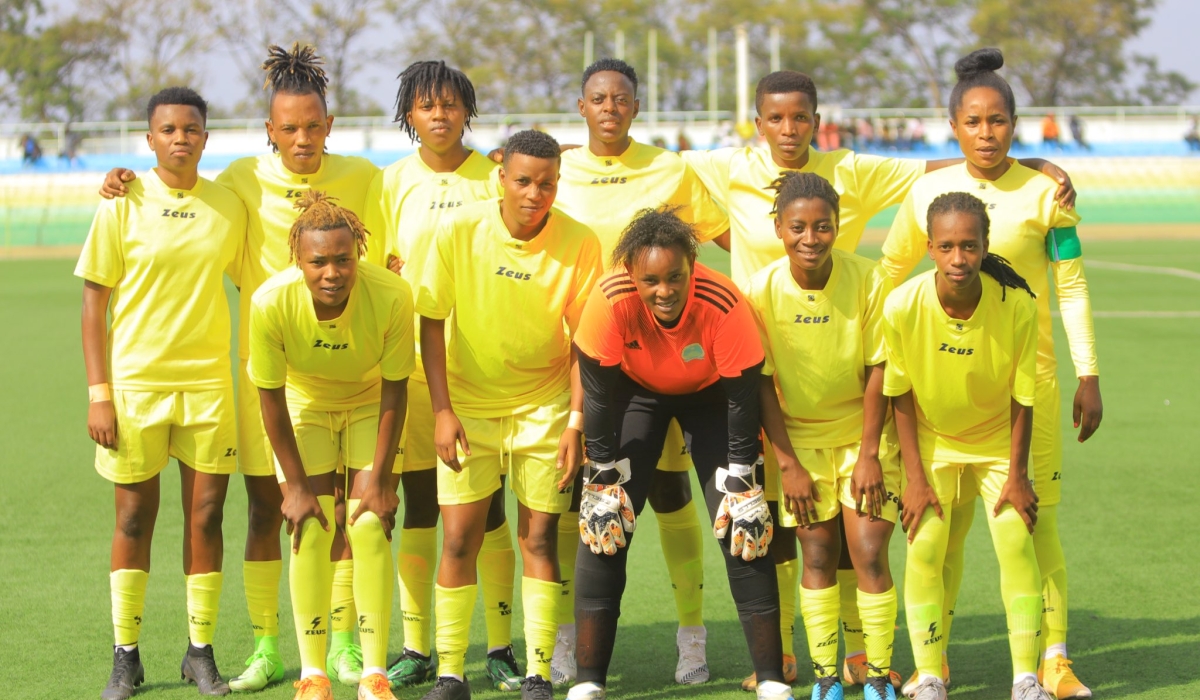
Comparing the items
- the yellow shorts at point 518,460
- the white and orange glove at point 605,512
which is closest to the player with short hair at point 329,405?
the yellow shorts at point 518,460

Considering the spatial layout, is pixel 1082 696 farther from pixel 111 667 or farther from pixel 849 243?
pixel 111 667

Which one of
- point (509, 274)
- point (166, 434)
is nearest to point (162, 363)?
point (166, 434)

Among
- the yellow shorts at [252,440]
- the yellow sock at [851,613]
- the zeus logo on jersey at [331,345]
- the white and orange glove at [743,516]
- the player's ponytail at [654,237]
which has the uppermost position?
the player's ponytail at [654,237]

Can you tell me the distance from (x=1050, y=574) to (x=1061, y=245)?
136 cm

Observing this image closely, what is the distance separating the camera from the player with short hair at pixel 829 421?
4.96 meters

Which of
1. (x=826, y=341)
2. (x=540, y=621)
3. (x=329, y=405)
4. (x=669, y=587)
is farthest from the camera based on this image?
(x=669, y=587)

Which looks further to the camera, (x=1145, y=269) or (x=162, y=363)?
(x=1145, y=269)

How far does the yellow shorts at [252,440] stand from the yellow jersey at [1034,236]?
2.76 metres

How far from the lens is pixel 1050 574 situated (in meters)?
5.32

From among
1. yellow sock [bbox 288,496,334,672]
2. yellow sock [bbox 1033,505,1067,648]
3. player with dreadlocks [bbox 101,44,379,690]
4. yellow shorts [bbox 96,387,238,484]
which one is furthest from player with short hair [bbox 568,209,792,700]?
yellow shorts [bbox 96,387,238,484]

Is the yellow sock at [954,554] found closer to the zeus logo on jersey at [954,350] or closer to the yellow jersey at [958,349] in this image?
the yellow jersey at [958,349]

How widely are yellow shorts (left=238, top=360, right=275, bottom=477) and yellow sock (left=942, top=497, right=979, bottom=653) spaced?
2.87 metres

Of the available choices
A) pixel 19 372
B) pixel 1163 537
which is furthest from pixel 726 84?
pixel 1163 537

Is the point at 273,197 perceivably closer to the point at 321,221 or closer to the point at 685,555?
the point at 321,221
